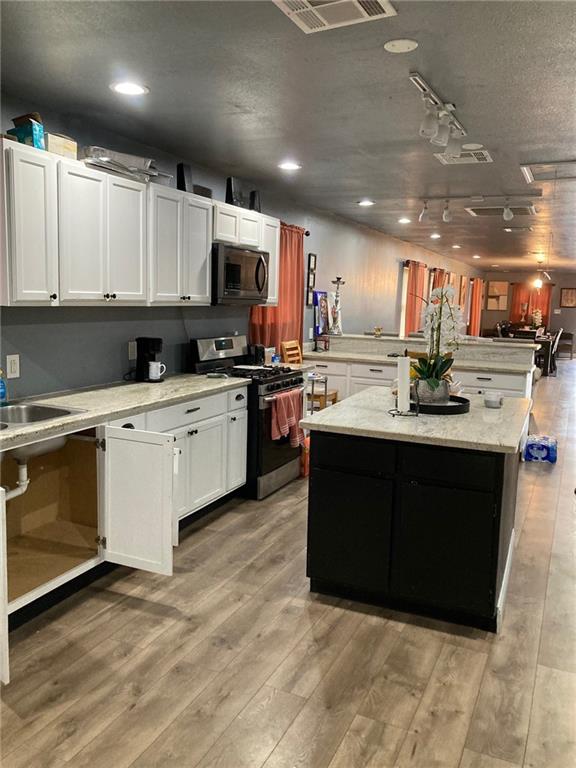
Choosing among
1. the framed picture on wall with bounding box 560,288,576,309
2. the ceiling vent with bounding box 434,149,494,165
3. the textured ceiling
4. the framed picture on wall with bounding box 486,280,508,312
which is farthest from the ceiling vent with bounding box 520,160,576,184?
the framed picture on wall with bounding box 560,288,576,309

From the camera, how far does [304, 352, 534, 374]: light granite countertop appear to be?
5.79 m

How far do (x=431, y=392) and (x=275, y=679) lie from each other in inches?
65.0

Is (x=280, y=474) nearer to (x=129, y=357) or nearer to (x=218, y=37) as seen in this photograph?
(x=129, y=357)

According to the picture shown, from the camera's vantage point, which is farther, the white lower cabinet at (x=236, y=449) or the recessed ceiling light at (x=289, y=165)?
the recessed ceiling light at (x=289, y=165)

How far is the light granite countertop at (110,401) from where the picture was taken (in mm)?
2527

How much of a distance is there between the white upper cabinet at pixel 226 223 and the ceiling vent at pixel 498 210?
2.89 metres

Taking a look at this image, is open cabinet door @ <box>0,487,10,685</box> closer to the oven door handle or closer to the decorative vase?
the decorative vase

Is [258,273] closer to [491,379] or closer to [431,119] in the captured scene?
[431,119]

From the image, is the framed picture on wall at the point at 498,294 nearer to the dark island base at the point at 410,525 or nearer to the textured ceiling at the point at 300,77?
the textured ceiling at the point at 300,77

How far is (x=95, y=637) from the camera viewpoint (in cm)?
262

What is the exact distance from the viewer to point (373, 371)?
6.42 m

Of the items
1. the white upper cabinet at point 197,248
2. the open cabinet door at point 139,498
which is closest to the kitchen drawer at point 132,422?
the open cabinet door at point 139,498

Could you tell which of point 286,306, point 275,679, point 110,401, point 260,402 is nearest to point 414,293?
point 286,306

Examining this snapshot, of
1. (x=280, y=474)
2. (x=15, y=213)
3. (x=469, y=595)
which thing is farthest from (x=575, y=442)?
(x=15, y=213)
